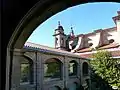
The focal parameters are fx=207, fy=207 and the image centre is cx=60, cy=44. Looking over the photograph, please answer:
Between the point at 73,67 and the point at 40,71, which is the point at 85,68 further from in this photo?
the point at 40,71

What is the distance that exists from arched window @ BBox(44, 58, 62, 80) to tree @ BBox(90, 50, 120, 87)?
2.52 metres

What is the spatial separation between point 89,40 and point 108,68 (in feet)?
47.8

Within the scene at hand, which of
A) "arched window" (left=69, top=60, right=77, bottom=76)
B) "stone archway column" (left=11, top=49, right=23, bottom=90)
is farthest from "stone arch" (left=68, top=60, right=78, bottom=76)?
"stone archway column" (left=11, top=49, right=23, bottom=90)

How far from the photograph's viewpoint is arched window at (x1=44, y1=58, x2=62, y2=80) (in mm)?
12703

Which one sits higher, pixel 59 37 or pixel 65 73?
pixel 59 37

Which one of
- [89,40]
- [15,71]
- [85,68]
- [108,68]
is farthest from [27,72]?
[89,40]

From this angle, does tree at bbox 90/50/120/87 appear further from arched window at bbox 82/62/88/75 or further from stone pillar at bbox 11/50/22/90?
stone pillar at bbox 11/50/22/90

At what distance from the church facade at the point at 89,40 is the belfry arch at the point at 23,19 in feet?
59.6

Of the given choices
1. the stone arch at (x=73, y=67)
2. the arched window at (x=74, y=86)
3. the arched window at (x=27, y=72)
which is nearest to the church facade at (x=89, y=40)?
the stone arch at (x=73, y=67)

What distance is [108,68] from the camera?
41.0ft

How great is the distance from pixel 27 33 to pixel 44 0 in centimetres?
82

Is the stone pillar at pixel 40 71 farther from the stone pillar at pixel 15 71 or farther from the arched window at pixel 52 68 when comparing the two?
the stone pillar at pixel 15 71

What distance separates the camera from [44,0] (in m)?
2.87

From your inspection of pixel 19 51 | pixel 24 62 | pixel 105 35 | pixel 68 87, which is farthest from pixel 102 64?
pixel 105 35
